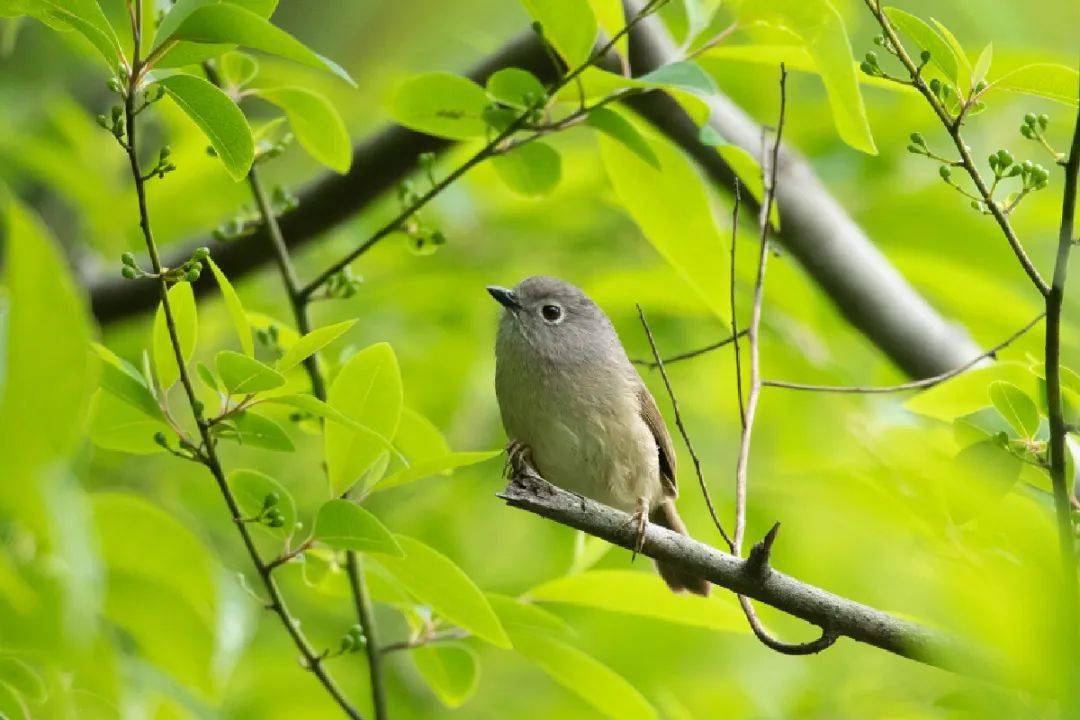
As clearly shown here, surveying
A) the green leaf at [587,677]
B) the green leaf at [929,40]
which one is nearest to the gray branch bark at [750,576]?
the green leaf at [587,677]

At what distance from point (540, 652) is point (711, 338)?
2.54 meters

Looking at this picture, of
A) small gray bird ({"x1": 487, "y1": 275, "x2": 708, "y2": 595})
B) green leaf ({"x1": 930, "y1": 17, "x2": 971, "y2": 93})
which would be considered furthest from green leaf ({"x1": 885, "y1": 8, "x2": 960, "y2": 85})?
small gray bird ({"x1": 487, "y1": 275, "x2": 708, "y2": 595})

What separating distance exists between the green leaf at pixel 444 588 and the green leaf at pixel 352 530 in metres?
0.07

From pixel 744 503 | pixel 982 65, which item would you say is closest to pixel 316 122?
pixel 744 503

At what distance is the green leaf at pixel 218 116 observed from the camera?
2055 mm

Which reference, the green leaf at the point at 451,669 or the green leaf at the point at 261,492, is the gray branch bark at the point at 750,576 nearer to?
the green leaf at the point at 261,492

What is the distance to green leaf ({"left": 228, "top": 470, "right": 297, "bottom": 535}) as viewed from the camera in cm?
244

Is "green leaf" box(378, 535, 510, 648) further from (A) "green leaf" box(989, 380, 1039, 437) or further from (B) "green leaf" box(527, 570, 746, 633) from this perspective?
(A) "green leaf" box(989, 380, 1039, 437)

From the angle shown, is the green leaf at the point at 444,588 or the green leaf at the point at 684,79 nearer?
the green leaf at the point at 444,588

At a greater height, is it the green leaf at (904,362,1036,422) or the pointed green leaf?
the pointed green leaf

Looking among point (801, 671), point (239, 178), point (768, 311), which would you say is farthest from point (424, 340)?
point (239, 178)

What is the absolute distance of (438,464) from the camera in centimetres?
227

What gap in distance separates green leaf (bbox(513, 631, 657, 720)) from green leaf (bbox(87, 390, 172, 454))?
0.84m

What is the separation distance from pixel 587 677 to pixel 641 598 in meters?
0.21
